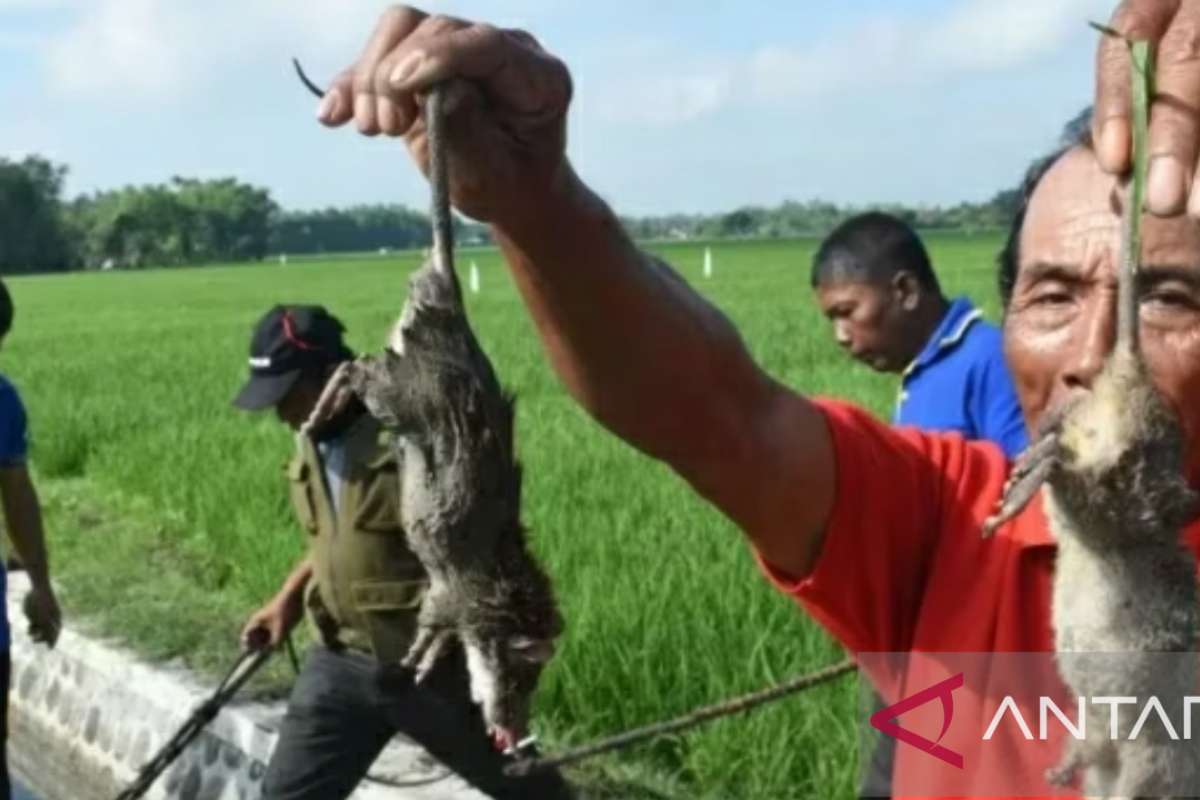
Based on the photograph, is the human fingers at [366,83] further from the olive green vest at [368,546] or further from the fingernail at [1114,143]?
the olive green vest at [368,546]

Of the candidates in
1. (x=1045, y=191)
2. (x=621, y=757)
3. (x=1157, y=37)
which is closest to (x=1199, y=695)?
(x=1157, y=37)

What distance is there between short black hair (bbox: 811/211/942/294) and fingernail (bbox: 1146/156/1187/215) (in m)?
3.75

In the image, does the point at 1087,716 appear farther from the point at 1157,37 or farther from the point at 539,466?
the point at 539,466

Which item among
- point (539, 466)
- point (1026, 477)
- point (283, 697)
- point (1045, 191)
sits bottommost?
point (283, 697)

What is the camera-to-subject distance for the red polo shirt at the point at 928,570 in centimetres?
168

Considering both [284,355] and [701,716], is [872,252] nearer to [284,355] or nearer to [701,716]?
[284,355]

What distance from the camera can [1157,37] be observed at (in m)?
1.24

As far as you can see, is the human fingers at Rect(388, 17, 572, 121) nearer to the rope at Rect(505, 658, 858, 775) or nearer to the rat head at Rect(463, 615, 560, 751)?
the rat head at Rect(463, 615, 560, 751)

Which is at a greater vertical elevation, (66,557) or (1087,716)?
(1087,716)

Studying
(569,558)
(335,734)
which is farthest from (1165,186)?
(569,558)

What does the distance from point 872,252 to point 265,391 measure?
1.61 m

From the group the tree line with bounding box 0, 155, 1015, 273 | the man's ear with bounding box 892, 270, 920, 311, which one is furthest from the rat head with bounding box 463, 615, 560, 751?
the tree line with bounding box 0, 155, 1015, 273

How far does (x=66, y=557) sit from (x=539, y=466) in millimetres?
2368

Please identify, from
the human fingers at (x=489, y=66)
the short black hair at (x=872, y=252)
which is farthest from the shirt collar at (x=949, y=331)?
the human fingers at (x=489, y=66)
